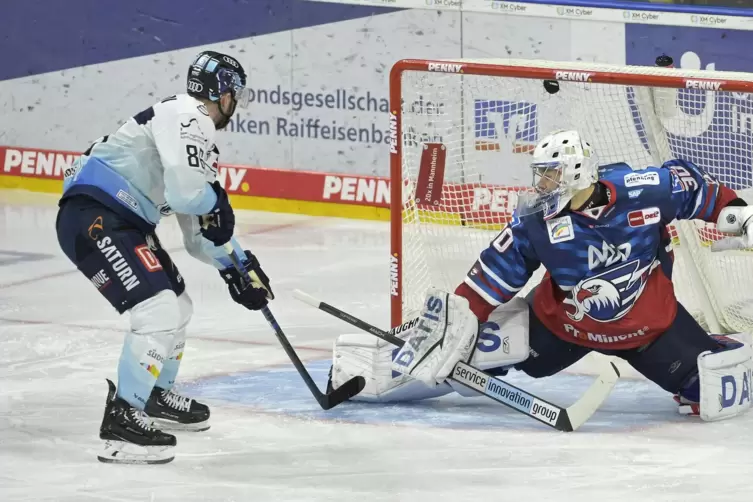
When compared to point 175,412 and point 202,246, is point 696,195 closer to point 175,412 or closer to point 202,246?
point 202,246

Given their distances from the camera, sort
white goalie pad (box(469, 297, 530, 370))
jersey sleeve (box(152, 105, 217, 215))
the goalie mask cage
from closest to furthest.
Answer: jersey sleeve (box(152, 105, 217, 215)) < white goalie pad (box(469, 297, 530, 370)) < the goalie mask cage

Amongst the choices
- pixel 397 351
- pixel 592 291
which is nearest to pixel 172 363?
pixel 397 351

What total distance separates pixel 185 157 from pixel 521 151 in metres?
2.72

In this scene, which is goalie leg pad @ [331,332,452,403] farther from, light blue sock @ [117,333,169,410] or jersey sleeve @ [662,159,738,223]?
jersey sleeve @ [662,159,738,223]

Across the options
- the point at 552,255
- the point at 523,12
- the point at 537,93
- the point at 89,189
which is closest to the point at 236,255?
the point at 89,189

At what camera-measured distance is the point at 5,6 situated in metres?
9.73

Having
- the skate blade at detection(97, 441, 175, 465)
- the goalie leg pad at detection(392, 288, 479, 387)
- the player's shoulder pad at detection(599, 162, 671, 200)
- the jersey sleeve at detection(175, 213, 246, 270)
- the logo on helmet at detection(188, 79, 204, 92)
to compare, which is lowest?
the skate blade at detection(97, 441, 175, 465)

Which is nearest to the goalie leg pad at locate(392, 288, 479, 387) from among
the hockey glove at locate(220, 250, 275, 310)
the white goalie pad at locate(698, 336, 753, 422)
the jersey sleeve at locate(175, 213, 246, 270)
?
the hockey glove at locate(220, 250, 275, 310)

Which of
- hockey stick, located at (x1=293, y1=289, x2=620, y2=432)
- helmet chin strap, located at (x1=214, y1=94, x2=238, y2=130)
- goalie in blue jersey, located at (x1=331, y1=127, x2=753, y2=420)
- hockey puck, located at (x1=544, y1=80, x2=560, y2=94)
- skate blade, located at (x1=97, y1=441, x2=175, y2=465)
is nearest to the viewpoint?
skate blade, located at (x1=97, y1=441, x2=175, y2=465)

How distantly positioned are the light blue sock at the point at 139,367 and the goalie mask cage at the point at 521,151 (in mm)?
1535

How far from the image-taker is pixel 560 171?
186 inches

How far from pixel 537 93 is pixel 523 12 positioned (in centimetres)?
180

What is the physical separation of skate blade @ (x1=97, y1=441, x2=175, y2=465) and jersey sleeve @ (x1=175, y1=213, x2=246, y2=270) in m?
0.66

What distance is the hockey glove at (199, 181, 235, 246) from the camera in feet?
15.2
